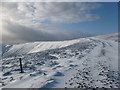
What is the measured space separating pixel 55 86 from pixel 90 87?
98.0 inches

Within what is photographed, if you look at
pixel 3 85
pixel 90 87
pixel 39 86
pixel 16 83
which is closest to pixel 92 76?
pixel 90 87

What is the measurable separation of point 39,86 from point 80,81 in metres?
3.23

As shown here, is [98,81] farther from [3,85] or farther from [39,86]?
[3,85]

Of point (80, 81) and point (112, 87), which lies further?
point (80, 81)

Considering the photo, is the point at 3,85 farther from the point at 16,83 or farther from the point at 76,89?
the point at 76,89

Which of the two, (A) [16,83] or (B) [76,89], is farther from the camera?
(A) [16,83]

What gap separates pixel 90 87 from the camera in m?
9.67

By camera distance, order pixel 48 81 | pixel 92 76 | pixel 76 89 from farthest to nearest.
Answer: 1. pixel 92 76
2. pixel 48 81
3. pixel 76 89

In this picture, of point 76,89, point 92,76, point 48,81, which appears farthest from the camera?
point 92,76

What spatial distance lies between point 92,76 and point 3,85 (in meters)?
7.42

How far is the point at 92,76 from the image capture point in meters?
12.1

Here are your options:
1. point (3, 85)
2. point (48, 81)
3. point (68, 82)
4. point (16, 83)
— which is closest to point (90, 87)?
point (68, 82)

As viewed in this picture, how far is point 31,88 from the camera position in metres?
9.43

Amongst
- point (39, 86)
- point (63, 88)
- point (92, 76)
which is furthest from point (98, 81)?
point (39, 86)
